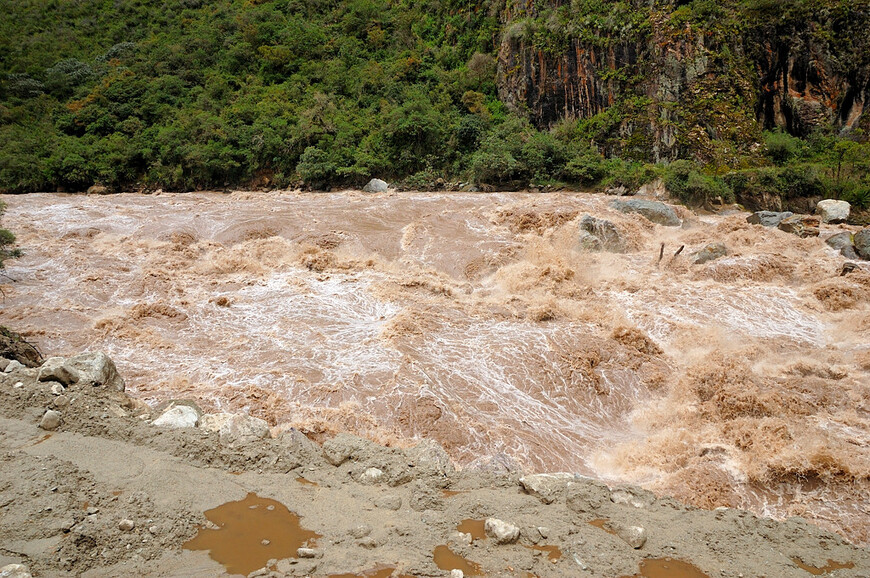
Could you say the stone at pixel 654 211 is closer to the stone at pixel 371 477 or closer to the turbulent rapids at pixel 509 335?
the turbulent rapids at pixel 509 335

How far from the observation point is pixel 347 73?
1293 inches

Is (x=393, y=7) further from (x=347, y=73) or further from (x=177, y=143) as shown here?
(x=177, y=143)

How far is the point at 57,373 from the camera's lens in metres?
6.84

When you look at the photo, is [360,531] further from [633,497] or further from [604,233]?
[604,233]

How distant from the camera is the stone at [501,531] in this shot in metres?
4.43

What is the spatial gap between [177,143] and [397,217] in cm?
1466

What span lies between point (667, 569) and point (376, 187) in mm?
21339

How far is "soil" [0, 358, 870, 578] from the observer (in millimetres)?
4025

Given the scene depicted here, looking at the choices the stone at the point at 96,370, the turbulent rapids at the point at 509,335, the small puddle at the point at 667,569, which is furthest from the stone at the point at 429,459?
the stone at the point at 96,370

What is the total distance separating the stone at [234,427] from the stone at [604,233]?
11073mm

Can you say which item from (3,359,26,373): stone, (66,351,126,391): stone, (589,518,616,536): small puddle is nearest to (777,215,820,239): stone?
(589,518,616,536): small puddle

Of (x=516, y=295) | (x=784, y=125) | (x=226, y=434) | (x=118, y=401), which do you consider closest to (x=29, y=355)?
(x=118, y=401)

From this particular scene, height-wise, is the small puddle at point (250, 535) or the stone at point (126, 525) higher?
the stone at point (126, 525)

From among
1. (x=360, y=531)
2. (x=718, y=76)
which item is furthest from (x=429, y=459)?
(x=718, y=76)
